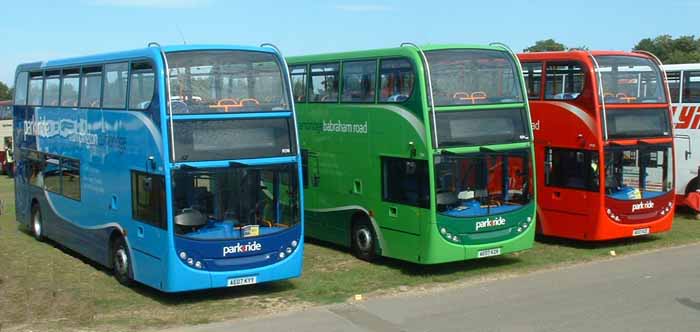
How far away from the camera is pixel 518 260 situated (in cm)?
1568

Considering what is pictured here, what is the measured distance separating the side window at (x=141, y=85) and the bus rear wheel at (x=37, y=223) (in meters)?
6.45

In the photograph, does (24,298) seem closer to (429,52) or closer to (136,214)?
(136,214)

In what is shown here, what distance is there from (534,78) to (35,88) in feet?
34.2

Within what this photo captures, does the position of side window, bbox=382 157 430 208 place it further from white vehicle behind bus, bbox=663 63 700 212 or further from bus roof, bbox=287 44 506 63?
white vehicle behind bus, bbox=663 63 700 212

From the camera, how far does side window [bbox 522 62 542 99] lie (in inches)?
687

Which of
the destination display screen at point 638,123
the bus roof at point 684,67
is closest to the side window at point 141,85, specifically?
the destination display screen at point 638,123

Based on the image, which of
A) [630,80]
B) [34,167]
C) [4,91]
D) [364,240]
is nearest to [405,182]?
[364,240]

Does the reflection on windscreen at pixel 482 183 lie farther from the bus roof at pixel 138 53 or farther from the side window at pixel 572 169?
the bus roof at pixel 138 53

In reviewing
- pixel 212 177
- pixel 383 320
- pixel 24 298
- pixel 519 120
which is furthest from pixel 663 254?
pixel 24 298

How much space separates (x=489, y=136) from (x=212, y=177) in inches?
193

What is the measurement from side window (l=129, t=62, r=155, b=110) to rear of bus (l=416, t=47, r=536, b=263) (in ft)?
14.4

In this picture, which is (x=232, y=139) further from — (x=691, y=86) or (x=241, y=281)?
(x=691, y=86)

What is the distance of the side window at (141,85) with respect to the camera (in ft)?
39.1

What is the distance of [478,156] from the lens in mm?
13930
